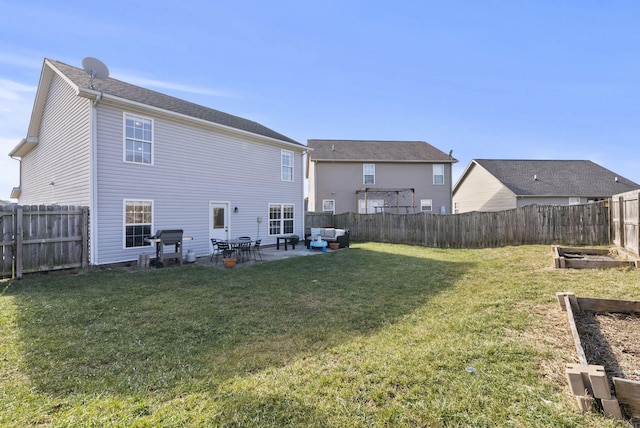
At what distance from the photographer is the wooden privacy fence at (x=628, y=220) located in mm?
6391

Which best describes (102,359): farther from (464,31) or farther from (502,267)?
(464,31)

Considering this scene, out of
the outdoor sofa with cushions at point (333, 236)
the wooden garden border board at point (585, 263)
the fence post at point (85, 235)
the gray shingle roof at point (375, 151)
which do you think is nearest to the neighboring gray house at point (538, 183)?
the gray shingle roof at point (375, 151)

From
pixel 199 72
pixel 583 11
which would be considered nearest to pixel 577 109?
pixel 583 11

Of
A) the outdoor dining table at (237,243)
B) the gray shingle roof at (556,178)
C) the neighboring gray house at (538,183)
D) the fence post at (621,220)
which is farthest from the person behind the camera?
the gray shingle roof at (556,178)

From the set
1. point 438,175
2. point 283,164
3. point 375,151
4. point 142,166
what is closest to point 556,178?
point 438,175

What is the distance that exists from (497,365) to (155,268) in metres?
8.80

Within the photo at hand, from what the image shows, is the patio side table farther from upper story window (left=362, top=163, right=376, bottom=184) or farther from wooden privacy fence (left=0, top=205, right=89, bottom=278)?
upper story window (left=362, top=163, right=376, bottom=184)

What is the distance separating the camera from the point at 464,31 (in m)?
10.3

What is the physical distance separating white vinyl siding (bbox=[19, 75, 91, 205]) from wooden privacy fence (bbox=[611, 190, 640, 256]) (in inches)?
544

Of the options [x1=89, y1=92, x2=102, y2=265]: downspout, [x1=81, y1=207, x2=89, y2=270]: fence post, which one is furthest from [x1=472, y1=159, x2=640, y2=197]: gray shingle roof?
[x1=81, y1=207, x2=89, y2=270]: fence post

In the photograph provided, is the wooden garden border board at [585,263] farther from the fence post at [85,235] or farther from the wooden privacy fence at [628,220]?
the fence post at [85,235]

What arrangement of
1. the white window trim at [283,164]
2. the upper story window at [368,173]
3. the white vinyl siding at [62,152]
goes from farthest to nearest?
the upper story window at [368,173] → the white window trim at [283,164] → the white vinyl siding at [62,152]

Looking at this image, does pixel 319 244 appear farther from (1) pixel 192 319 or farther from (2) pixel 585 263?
(2) pixel 585 263

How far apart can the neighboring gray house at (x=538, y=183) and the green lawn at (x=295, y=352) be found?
17.8 meters
